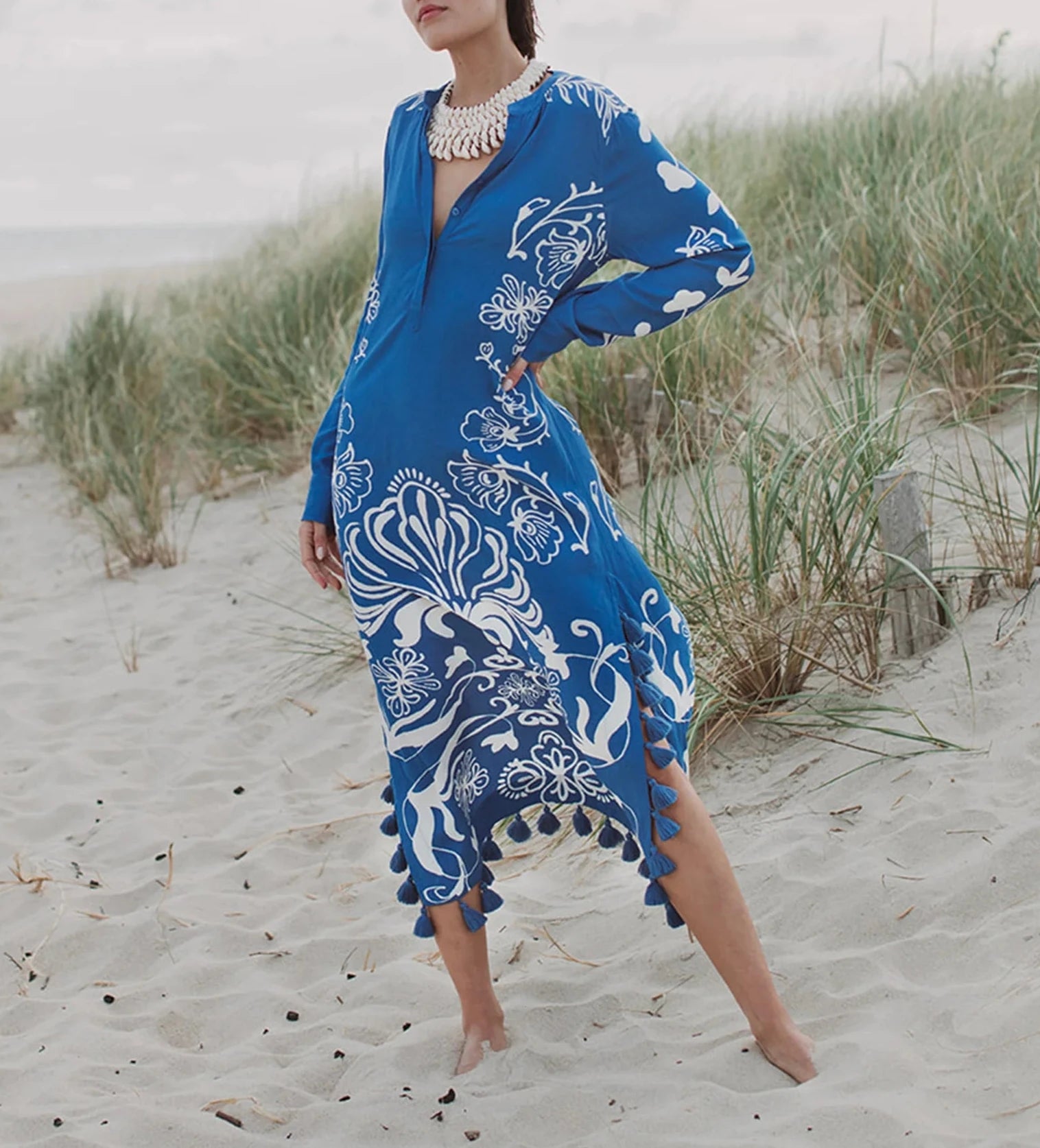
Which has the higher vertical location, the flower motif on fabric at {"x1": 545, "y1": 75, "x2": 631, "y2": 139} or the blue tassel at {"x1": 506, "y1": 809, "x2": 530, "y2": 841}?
the flower motif on fabric at {"x1": 545, "y1": 75, "x2": 631, "y2": 139}

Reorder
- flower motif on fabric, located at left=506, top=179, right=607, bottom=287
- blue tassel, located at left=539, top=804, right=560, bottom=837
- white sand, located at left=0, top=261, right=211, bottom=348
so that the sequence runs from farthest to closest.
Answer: white sand, located at left=0, top=261, right=211, bottom=348, blue tassel, located at left=539, top=804, right=560, bottom=837, flower motif on fabric, located at left=506, top=179, right=607, bottom=287

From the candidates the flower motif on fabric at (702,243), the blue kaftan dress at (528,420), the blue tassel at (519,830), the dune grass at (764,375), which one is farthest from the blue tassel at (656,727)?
the dune grass at (764,375)

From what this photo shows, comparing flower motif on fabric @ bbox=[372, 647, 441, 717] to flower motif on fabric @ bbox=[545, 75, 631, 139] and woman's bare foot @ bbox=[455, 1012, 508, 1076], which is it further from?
flower motif on fabric @ bbox=[545, 75, 631, 139]

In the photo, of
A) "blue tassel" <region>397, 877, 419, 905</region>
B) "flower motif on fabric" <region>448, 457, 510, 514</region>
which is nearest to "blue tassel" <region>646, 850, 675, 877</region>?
"blue tassel" <region>397, 877, 419, 905</region>

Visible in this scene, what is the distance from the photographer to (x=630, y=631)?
2227 mm

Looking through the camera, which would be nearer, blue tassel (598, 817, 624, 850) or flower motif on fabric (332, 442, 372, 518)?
flower motif on fabric (332, 442, 372, 518)

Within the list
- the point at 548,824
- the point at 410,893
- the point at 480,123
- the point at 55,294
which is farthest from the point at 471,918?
the point at 55,294

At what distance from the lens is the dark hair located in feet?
7.59

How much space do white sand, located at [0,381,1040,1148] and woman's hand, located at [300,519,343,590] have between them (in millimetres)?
919

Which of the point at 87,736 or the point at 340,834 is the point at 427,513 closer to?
the point at 340,834

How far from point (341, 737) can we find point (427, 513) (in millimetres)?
2322

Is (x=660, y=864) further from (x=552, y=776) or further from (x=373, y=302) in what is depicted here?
(x=373, y=302)

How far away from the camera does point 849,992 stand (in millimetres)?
2570

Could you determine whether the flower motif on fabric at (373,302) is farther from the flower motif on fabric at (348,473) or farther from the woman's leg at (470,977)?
the woman's leg at (470,977)
